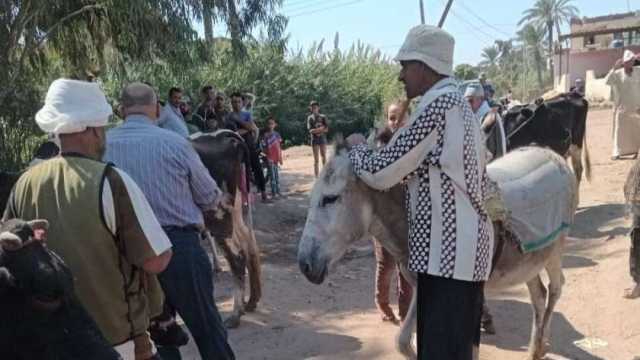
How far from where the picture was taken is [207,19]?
1148 centimetres

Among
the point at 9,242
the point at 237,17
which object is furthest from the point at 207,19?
the point at 9,242

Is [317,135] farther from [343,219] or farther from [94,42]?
[343,219]

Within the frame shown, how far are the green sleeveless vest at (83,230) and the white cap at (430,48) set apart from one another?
1402mm

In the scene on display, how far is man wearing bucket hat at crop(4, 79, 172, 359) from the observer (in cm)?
250

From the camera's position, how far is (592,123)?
24125 millimetres

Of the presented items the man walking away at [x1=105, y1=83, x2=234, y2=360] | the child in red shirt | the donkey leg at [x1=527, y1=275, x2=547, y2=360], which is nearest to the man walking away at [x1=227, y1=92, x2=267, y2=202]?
the child in red shirt

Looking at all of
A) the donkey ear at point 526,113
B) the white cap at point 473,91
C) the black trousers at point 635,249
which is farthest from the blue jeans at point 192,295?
the donkey ear at point 526,113

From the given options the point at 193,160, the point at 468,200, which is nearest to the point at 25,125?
the point at 193,160

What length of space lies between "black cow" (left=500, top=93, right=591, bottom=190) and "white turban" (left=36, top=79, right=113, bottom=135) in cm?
781

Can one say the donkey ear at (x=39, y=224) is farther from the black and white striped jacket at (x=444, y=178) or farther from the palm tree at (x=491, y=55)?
the palm tree at (x=491, y=55)

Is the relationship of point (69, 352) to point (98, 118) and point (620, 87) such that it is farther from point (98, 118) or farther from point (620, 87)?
point (620, 87)

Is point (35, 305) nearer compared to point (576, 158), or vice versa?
point (35, 305)

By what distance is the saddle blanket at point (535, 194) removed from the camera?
426 cm

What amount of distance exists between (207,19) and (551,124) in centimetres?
575
